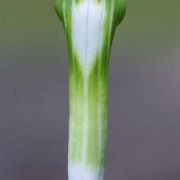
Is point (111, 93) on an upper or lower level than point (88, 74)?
lower

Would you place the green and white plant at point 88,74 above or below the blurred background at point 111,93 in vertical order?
above

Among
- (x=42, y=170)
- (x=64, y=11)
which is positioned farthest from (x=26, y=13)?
(x=64, y=11)

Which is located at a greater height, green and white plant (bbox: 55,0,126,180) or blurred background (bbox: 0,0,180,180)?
green and white plant (bbox: 55,0,126,180)

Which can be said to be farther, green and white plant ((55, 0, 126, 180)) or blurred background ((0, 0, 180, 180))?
blurred background ((0, 0, 180, 180))

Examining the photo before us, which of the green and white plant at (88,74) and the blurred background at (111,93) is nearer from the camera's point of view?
the green and white plant at (88,74)

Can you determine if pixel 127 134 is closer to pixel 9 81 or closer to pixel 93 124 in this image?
pixel 9 81
